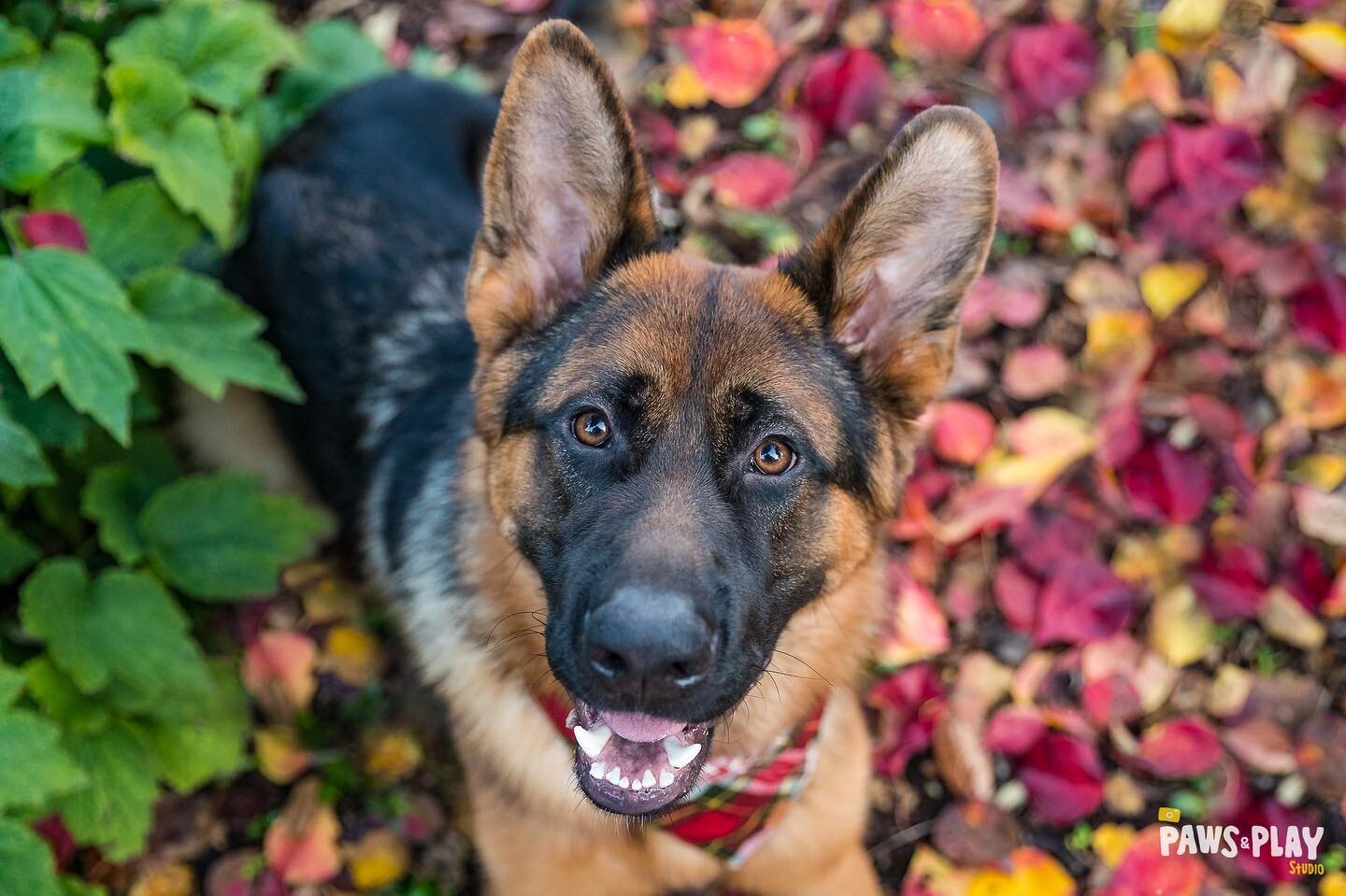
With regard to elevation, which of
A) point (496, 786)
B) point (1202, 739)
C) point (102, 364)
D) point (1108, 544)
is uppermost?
point (102, 364)

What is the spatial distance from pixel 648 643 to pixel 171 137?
8.49 feet

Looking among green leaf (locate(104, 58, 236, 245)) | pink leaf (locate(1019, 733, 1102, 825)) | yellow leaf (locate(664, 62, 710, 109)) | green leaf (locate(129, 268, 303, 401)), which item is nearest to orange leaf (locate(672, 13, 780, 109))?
yellow leaf (locate(664, 62, 710, 109))

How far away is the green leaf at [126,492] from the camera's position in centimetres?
382

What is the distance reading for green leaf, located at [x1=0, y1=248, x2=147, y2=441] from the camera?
3.16m

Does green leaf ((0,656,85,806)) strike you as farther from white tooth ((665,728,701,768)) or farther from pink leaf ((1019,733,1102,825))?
pink leaf ((1019,733,1102,825))

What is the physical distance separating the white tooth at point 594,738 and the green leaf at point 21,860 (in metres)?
1.46

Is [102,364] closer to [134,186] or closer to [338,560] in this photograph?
[134,186]

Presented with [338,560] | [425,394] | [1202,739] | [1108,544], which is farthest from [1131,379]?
[338,560]

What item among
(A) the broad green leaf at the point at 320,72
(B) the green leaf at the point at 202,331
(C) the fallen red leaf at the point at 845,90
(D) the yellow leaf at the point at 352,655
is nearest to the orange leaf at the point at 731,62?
(C) the fallen red leaf at the point at 845,90

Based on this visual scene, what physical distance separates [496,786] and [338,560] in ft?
5.41

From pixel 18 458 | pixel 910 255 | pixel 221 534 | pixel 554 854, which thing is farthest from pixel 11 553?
pixel 910 255

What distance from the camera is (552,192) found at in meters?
3.10

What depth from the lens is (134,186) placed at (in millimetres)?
3727

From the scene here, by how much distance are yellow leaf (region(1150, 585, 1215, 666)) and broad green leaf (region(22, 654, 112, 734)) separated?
3923 millimetres
